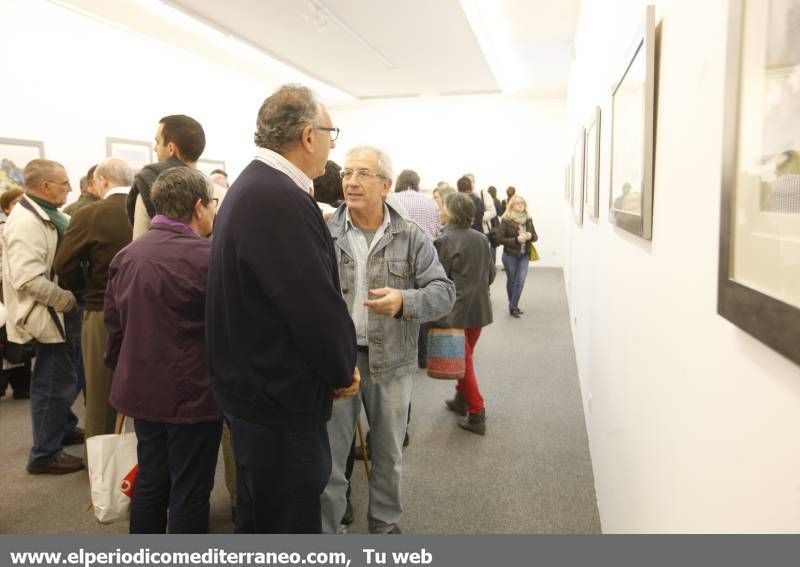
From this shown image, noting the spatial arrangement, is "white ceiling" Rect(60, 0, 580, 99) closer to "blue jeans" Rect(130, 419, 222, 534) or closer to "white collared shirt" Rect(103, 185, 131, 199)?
"white collared shirt" Rect(103, 185, 131, 199)

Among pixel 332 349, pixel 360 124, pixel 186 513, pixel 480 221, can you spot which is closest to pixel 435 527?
pixel 186 513

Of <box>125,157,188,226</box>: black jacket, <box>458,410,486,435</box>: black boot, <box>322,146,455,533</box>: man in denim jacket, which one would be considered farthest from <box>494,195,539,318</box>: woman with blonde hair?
<box>125,157,188,226</box>: black jacket

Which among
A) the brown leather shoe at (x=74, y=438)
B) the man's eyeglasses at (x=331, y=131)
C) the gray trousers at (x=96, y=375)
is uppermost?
the man's eyeglasses at (x=331, y=131)

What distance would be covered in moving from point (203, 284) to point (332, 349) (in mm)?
677

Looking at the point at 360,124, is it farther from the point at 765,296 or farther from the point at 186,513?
the point at 765,296

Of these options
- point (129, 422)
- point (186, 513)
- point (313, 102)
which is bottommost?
point (186, 513)

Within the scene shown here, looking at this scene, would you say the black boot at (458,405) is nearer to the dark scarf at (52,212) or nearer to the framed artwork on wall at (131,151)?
the dark scarf at (52,212)

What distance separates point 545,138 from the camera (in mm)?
11242

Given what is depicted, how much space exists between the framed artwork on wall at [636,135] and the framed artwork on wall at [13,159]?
5.32m

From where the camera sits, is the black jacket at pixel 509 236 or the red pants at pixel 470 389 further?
the black jacket at pixel 509 236

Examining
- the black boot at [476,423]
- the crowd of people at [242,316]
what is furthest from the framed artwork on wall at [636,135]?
the black boot at [476,423]

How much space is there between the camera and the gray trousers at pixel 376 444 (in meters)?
2.09

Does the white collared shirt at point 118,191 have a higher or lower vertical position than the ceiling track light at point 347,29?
lower

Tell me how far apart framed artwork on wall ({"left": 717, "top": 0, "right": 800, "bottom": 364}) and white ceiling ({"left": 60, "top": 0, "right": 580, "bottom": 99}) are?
546 centimetres
